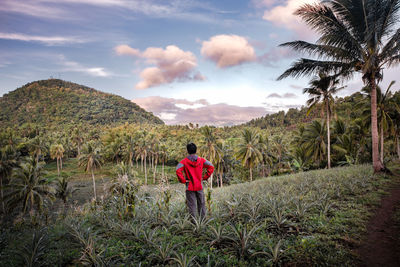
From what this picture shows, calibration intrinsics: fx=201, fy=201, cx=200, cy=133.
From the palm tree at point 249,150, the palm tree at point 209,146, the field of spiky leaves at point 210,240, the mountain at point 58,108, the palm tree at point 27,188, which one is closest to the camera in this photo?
the field of spiky leaves at point 210,240

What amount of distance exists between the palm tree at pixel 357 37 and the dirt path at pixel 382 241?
6.37 m

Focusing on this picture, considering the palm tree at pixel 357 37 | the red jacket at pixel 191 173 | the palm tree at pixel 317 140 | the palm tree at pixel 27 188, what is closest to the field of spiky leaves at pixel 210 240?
the red jacket at pixel 191 173

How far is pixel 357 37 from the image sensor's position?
9.77 metres

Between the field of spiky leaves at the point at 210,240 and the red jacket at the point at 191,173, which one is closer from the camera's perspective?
the field of spiky leaves at the point at 210,240

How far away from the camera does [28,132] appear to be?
294 feet

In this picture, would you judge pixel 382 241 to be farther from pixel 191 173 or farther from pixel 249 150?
pixel 249 150

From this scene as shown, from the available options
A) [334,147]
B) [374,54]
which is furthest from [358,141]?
[374,54]

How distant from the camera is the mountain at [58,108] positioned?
116644 millimetres

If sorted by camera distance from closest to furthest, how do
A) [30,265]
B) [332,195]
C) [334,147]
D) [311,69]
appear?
1. [30,265]
2. [332,195]
3. [311,69]
4. [334,147]

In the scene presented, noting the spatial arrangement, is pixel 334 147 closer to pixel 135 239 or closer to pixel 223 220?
pixel 223 220

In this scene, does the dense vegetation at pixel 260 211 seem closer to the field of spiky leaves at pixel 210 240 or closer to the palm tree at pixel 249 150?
the field of spiky leaves at pixel 210 240

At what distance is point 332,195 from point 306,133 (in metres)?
25.7

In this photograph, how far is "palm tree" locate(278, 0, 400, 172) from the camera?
9016 millimetres

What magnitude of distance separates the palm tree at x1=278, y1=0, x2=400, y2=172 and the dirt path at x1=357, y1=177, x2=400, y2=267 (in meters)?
6.37
